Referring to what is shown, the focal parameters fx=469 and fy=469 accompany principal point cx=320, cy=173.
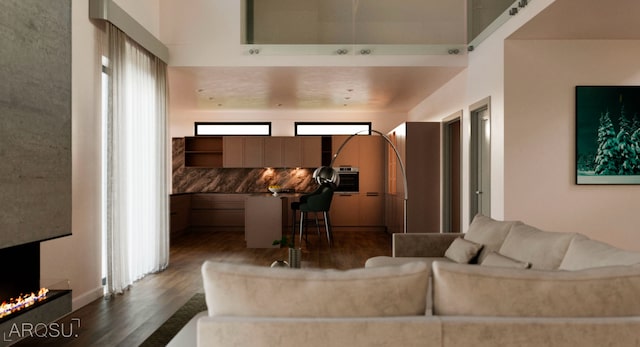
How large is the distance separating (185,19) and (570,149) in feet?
15.6

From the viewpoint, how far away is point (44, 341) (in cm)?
309

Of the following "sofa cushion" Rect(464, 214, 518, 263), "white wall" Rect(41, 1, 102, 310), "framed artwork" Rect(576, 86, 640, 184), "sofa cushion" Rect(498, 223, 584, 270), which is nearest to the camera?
"sofa cushion" Rect(498, 223, 584, 270)

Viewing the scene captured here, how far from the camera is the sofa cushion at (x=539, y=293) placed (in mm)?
1530

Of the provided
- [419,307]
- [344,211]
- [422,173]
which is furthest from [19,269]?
[344,211]

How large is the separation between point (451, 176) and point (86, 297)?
5.40 metres

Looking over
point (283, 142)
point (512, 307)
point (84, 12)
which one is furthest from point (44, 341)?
point (283, 142)

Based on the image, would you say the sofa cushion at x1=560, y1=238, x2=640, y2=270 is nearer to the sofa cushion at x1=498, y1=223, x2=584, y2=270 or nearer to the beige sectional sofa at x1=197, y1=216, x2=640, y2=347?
the sofa cushion at x1=498, y1=223, x2=584, y2=270

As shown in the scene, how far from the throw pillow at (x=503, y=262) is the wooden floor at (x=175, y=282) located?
238 cm

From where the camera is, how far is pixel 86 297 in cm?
407

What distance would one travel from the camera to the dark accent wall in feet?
9.00

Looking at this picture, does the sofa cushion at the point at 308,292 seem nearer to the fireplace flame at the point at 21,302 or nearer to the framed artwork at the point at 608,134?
the fireplace flame at the point at 21,302

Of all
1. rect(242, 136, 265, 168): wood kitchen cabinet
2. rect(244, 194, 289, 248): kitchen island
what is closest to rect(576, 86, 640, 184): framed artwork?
rect(244, 194, 289, 248): kitchen island

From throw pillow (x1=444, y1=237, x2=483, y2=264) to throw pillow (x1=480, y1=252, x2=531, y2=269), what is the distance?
1.28 ft

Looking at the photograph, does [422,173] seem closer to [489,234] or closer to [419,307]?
[489,234]
